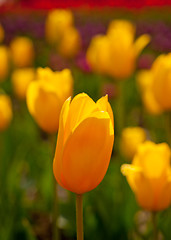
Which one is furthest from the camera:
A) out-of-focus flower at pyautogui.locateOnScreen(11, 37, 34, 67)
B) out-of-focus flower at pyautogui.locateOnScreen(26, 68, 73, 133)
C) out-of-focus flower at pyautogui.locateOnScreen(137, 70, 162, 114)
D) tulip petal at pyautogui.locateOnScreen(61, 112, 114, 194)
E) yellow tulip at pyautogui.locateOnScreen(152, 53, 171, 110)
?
out-of-focus flower at pyautogui.locateOnScreen(11, 37, 34, 67)

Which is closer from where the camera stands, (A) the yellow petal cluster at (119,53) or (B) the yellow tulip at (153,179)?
(B) the yellow tulip at (153,179)

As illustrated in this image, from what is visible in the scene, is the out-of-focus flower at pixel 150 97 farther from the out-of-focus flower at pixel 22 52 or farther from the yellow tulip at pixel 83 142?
the out-of-focus flower at pixel 22 52

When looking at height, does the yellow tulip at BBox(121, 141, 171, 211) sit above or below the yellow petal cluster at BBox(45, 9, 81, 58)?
above

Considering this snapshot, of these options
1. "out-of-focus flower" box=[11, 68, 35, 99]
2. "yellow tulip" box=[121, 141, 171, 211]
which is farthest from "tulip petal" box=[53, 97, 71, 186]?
"out-of-focus flower" box=[11, 68, 35, 99]

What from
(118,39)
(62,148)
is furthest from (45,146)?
(62,148)

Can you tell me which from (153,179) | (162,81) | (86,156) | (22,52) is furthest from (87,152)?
(22,52)

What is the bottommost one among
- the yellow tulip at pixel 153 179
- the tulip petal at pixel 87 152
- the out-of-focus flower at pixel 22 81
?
the out-of-focus flower at pixel 22 81

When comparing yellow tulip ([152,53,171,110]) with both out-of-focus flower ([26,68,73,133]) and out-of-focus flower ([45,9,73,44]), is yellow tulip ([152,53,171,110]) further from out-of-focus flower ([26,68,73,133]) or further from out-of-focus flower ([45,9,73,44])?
out-of-focus flower ([45,9,73,44])

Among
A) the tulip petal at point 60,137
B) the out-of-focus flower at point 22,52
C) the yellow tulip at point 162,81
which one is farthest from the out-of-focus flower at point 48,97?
the out-of-focus flower at point 22,52
